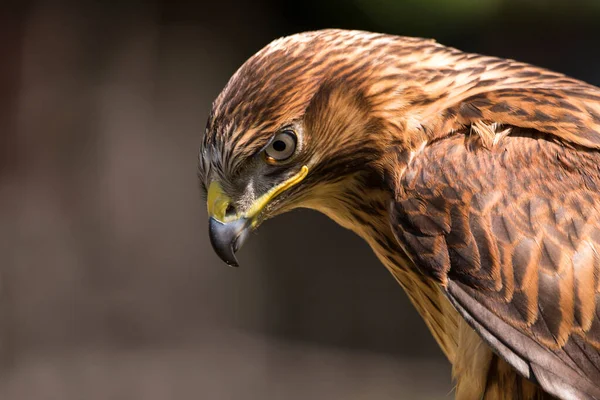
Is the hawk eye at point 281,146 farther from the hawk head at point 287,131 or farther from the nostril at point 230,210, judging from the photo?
the nostril at point 230,210

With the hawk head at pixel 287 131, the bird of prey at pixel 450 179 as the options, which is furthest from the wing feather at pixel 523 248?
the hawk head at pixel 287 131

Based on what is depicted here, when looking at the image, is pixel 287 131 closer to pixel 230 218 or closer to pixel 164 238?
pixel 230 218

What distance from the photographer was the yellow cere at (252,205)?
2.18 metres

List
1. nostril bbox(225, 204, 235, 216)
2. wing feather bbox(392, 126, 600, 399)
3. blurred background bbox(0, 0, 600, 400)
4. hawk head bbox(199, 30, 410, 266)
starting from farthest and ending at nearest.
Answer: blurred background bbox(0, 0, 600, 400) < nostril bbox(225, 204, 235, 216) < hawk head bbox(199, 30, 410, 266) < wing feather bbox(392, 126, 600, 399)

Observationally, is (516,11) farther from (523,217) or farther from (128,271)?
(523,217)

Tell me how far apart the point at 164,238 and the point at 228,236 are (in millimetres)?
4516

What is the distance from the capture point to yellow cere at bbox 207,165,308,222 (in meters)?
2.18

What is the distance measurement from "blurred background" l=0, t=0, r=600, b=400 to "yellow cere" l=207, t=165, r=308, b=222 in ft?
12.1

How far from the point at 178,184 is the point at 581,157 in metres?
4.90

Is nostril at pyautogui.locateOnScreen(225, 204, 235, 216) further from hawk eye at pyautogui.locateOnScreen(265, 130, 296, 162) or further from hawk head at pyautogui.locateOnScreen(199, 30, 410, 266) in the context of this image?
hawk eye at pyautogui.locateOnScreen(265, 130, 296, 162)

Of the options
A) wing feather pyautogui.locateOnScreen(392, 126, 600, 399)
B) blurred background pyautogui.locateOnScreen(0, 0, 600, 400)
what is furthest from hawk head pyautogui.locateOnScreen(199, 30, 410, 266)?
blurred background pyautogui.locateOnScreen(0, 0, 600, 400)

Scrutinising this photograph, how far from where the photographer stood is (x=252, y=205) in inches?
86.2

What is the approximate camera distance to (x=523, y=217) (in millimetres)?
1875

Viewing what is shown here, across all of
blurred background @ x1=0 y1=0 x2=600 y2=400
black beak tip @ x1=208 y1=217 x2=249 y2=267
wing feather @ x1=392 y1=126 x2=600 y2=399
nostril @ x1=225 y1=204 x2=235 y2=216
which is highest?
wing feather @ x1=392 y1=126 x2=600 y2=399
